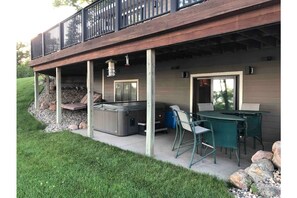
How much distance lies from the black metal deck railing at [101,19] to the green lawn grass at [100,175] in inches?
110

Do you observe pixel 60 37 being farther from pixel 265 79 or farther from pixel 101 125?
pixel 265 79

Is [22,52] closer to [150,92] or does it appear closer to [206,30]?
[150,92]

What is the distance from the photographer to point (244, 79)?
19.1ft

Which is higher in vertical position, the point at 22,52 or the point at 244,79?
the point at 22,52

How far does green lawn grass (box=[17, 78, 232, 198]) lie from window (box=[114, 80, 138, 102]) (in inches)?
167

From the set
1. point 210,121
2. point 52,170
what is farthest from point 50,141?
point 210,121

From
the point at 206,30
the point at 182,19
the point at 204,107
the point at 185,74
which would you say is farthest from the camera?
the point at 185,74

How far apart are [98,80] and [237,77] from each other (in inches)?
299

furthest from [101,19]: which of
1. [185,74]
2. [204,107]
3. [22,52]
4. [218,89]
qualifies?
[22,52]

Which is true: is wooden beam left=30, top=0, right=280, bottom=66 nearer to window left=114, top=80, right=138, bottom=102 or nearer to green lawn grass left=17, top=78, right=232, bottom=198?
green lawn grass left=17, top=78, right=232, bottom=198

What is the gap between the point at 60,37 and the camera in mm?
7613

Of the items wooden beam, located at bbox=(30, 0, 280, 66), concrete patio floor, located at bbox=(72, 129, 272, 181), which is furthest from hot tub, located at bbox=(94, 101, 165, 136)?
wooden beam, located at bbox=(30, 0, 280, 66)

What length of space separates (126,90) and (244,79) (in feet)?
17.6

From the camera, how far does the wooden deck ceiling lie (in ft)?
9.07
